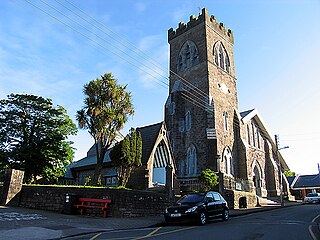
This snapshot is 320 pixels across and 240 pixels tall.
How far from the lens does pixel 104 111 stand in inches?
776

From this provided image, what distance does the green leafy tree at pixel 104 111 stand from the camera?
19500mm

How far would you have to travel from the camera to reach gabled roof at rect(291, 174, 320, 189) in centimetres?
5144

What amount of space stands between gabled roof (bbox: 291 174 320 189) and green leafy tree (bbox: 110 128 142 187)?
4441 cm

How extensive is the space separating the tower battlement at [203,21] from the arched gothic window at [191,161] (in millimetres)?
16281

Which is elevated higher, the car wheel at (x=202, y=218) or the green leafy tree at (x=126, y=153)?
the green leafy tree at (x=126, y=153)

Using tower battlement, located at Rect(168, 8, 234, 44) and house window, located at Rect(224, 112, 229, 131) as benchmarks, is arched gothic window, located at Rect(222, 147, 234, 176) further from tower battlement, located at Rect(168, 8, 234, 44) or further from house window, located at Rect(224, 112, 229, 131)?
tower battlement, located at Rect(168, 8, 234, 44)

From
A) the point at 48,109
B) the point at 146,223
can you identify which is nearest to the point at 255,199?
the point at 146,223

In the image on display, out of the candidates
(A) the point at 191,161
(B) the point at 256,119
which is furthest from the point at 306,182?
(A) the point at 191,161

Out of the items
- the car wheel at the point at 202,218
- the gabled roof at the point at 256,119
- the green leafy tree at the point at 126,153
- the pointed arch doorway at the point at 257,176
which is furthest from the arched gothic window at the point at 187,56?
the car wheel at the point at 202,218

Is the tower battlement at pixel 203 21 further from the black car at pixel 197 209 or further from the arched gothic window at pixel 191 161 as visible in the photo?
the black car at pixel 197 209

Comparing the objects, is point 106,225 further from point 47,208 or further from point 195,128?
point 195,128

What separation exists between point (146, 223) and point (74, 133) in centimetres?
1437

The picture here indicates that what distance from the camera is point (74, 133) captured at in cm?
2481

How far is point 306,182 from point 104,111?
158 feet
